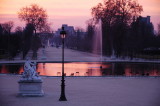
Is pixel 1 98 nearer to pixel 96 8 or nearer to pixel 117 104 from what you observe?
pixel 117 104

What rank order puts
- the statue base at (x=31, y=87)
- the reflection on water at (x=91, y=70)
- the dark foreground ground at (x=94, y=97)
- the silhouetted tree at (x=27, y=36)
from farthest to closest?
the silhouetted tree at (x=27, y=36) < the reflection on water at (x=91, y=70) < the statue base at (x=31, y=87) < the dark foreground ground at (x=94, y=97)

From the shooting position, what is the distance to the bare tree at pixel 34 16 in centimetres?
6500

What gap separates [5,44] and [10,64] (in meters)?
20.2

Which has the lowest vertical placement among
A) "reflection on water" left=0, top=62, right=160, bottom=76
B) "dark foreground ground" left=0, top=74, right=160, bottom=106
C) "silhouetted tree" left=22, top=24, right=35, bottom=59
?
"dark foreground ground" left=0, top=74, right=160, bottom=106

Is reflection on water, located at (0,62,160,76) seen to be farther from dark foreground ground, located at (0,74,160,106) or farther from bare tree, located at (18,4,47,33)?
bare tree, located at (18,4,47,33)

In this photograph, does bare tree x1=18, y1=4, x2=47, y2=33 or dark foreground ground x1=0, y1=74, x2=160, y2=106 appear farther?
bare tree x1=18, y1=4, x2=47, y2=33

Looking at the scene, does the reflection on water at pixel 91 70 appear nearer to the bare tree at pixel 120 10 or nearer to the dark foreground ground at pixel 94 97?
the dark foreground ground at pixel 94 97

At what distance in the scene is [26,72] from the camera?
50.4 feet

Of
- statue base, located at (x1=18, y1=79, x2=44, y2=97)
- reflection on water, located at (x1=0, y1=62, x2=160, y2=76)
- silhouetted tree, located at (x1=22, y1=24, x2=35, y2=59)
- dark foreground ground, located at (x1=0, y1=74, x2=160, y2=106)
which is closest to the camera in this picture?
dark foreground ground, located at (x1=0, y1=74, x2=160, y2=106)

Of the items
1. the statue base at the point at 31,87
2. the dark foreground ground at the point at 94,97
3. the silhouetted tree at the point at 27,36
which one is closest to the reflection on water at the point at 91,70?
the dark foreground ground at the point at 94,97

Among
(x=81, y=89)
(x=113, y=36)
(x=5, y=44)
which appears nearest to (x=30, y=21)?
(x=5, y=44)

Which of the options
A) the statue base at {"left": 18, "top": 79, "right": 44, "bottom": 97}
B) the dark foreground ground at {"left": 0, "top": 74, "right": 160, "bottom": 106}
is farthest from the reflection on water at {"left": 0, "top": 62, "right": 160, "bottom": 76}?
the statue base at {"left": 18, "top": 79, "right": 44, "bottom": 97}

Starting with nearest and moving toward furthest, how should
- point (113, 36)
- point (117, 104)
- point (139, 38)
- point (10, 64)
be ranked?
point (117, 104), point (10, 64), point (113, 36), point (139, 38)

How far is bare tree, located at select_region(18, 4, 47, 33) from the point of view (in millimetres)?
65000
